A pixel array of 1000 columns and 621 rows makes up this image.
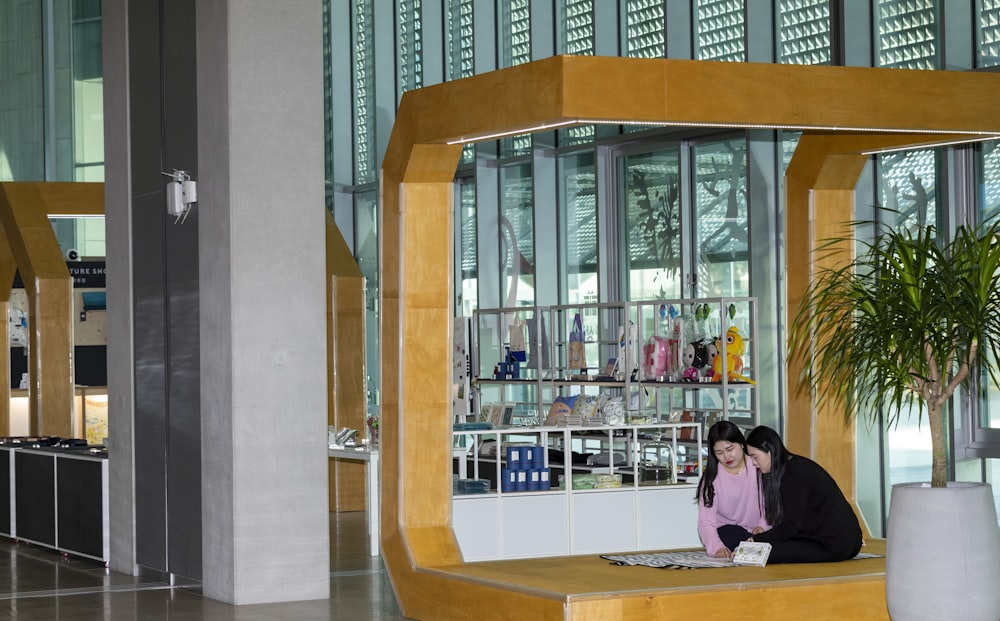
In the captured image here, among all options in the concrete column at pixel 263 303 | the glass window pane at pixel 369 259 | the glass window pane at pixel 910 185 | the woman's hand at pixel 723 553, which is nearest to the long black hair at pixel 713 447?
the woman's hand at pixel 723 553

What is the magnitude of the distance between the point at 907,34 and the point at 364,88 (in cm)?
1040

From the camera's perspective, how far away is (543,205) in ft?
54.6

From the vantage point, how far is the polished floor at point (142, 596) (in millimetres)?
8023

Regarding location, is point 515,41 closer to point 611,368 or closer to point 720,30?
point 720,30

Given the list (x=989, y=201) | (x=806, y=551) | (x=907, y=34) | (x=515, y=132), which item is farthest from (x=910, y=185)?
(x=515, y=132)

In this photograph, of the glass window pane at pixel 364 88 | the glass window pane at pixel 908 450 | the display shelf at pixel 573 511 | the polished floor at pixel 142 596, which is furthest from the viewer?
the glass window pane at pixel 364 88

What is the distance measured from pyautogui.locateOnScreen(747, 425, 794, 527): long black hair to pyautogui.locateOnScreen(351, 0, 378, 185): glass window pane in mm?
13752

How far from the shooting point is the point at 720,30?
13.9 m

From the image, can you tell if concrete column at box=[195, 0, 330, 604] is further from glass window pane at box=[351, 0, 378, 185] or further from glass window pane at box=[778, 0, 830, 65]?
glass window pane at box=[351, 0, 378, 185]

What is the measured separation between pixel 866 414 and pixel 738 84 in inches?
212

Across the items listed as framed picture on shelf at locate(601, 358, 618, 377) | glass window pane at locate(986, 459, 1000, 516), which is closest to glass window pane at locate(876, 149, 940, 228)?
glass window pane at locate(986, 459, 1000, 516)

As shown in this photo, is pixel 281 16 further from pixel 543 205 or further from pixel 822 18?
pixel 543 205

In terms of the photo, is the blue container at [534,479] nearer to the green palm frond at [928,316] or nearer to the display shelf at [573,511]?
the display shelf at [573,511]

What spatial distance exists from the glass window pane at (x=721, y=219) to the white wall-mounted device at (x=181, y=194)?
6378 mm
